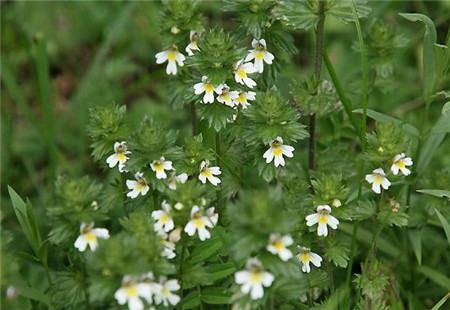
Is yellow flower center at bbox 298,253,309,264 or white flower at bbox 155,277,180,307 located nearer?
white flower at bbox 155,277,180,307

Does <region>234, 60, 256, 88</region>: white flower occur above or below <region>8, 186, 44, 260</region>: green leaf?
above

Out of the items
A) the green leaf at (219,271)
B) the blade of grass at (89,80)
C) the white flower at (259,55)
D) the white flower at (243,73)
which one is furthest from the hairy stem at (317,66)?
the blade of grass at (89,80)

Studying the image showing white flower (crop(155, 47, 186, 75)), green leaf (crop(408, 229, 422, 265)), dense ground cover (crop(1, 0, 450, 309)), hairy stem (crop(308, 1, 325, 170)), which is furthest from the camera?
green leaf (crop(408, 229, 422, 265))

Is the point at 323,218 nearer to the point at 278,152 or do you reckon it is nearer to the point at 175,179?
the point at 278,152

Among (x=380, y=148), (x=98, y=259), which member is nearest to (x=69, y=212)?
(x=98, y=259)

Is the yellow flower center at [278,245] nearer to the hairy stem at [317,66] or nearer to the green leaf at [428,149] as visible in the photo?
the hairy stem at [317,66]

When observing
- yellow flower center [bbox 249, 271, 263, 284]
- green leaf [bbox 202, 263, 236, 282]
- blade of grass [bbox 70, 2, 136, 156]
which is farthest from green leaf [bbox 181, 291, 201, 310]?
blade of grass [bbox 70, 2, 136, 156]

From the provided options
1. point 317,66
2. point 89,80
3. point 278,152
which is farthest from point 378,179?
point 89,80

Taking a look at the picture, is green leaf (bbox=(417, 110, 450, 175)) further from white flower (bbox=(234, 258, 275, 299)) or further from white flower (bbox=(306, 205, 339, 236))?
white flower (bbox=(234, 258, 275, 299))
